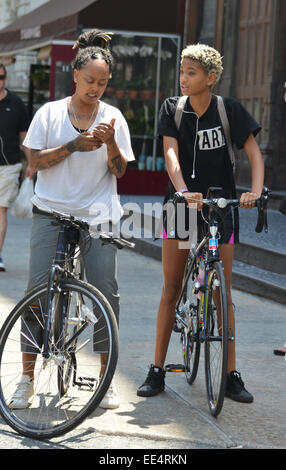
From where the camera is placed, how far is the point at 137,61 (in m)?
15.6

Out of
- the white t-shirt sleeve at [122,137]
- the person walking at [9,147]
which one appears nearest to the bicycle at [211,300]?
the white t-shirt sleeve at [122,137]

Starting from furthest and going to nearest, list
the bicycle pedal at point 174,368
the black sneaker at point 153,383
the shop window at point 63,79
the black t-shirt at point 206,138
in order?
the shop window at point 63,79 < the bicycle pedal at point 174,368 < the black sneaker at point 153,383 < the black t-shirt at point 206,138

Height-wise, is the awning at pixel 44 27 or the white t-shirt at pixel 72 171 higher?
the awning at pixel 44 27

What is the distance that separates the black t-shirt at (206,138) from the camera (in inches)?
193

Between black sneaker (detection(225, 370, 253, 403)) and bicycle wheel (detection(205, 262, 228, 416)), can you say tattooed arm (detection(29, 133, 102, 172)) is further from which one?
black sneaker (detection(225, 370, 253, 403))

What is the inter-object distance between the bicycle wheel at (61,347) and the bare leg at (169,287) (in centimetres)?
52

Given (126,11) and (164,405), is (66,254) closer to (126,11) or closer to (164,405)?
(164,405)

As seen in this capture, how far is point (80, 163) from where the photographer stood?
180 inches

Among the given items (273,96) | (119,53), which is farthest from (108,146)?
(119,53)

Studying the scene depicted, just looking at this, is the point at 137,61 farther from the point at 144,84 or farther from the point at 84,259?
the point at 84,259

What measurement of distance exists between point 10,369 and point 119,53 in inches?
429

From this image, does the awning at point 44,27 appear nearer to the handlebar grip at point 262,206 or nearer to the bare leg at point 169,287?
the bare leg at point 169,287

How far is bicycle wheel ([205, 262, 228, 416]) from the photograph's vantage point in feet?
14.8

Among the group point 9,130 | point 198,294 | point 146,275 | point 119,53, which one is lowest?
point 146,275
